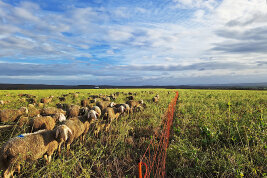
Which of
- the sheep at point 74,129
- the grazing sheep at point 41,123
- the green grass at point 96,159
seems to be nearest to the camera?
the green grass at point 96,159

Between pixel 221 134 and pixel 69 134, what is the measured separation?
5.19 metres

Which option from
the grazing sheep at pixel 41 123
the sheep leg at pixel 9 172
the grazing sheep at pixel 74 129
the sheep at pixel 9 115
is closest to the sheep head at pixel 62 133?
the grazing sheep at pixel 74 129

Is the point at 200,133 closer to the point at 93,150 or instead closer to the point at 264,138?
the point at 264,138

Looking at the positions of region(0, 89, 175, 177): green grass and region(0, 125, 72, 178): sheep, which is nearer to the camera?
region(0, 125, 72, 178): sheep

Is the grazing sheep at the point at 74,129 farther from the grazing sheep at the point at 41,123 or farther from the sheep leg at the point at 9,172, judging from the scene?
the sheep leg at the point at 9,172

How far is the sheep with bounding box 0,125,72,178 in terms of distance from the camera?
341cm

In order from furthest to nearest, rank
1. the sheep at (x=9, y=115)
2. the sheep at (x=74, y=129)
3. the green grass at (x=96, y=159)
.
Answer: the sheep at (x=9, y=115) < the sheep at (x=74, y=129) < the green grass at (x=96, y=159)

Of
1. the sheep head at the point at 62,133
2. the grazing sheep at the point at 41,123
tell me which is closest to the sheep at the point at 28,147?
the sheep head at the point at 62,133

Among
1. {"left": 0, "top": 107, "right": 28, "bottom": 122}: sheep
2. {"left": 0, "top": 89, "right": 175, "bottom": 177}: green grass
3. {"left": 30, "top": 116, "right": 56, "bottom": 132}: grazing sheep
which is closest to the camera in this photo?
{"left": 0, "top": 89, "right": 175, "bottom": 177}: green grass

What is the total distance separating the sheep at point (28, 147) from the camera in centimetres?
341

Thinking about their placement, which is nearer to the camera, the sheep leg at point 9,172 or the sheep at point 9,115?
the sheep leg at point 9,172

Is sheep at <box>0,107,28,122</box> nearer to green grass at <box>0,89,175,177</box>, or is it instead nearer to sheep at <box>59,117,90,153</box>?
green grass at <box>0,89,175,177</box>

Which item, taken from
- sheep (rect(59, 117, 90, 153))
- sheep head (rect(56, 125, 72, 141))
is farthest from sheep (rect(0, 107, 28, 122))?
sheep head (rect(56, 125, 72, 141))

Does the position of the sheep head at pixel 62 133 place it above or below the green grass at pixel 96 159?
above
